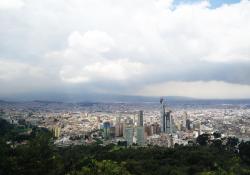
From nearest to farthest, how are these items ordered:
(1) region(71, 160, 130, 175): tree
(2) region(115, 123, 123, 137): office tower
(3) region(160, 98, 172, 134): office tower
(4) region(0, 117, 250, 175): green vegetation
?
(1) region(71, 160, 130, 175): tree < (4) region(0, 117, 250, 175): green vegetation < (2) region(115, 123, 123, 137): office tower < (3) region(160, 98, 172, 134): office tower

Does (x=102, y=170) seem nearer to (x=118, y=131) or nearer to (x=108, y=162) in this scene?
(x=108, y=162)

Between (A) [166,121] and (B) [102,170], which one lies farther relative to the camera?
(A) [166,121]

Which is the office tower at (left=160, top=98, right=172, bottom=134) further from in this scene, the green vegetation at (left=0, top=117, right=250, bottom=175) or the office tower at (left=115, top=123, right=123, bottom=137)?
the green vegetation at (left=0, top=117, right=250, bottom=175)

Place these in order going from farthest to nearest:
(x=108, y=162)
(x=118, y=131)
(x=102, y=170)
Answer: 1. (x=118, y=131)
2. (x=108, y=162)
3. (x=102, y=170)

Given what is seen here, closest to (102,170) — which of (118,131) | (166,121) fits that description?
(118,131)

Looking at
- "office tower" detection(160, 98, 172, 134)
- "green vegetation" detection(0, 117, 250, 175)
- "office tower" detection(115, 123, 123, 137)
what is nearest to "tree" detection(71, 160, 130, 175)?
"green vegetation" detection(0, 117, 250, 175)

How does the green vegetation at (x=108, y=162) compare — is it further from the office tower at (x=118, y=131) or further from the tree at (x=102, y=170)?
the office tower at (x=118, y=131)

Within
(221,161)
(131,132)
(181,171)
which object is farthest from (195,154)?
(131,132)

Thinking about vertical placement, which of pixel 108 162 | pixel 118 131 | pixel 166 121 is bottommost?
pixel 118 131

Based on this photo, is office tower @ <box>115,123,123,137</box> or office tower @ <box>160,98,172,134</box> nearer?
office tower @ <box>115,123,123,137</box>

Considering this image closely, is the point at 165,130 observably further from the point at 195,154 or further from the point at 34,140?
the point at 34,140

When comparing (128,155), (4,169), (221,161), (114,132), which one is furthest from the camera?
(114,132)
